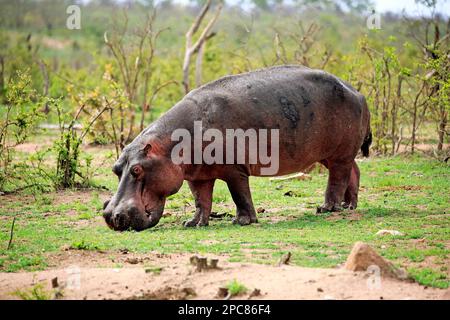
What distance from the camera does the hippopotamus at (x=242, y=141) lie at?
9273 millimetres

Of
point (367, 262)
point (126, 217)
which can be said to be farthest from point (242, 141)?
point (367, 262)

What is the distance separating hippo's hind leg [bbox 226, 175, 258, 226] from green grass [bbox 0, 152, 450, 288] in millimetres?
185

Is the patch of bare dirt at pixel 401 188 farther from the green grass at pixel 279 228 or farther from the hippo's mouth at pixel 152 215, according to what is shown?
the hippo's mouth at pixel 152 215

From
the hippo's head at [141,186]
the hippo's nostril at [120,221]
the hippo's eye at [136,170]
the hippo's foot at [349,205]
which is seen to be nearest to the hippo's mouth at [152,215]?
Result: the hippo's head at [141,186]

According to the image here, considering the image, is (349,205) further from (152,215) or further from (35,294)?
(35,294)

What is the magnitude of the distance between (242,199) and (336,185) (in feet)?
4.69

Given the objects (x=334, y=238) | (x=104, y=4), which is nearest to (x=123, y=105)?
(x=334, y=238)

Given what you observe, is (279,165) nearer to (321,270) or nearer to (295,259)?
(295,259)

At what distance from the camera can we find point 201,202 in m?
9.91

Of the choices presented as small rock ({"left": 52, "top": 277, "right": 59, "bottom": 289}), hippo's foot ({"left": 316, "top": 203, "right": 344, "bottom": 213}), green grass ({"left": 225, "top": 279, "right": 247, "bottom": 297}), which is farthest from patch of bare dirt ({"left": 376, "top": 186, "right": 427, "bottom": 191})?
small rock ({"left": 52, "top": 277, "right": 59, "bottom": 289})
